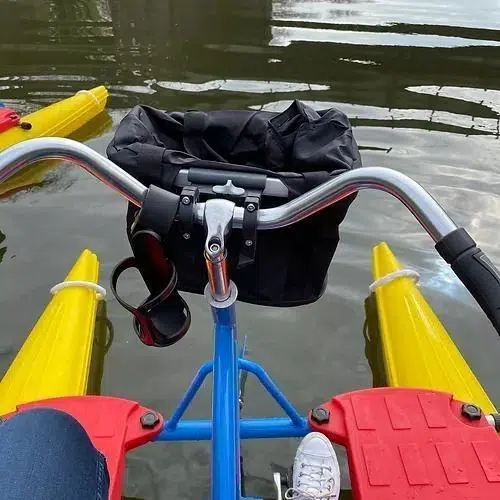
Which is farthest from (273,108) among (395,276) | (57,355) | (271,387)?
(271,387)

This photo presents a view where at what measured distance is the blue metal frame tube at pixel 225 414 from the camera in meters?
1.21

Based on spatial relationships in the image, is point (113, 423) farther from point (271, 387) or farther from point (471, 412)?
point (471, 412)

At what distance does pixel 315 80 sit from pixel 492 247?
2609mm

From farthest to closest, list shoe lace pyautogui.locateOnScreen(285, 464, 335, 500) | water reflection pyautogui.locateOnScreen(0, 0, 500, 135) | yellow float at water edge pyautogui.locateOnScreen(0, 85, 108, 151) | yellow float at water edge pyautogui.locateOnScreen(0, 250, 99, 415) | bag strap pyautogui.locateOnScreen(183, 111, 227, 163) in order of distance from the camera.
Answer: water reflection pyautogui.locateOnScreen(0, 0, 500, 135)
yellow float at water edge pyautogui.locateOnScreen(0, 85, 108, 151)
yellow float at water edge pyautogui.locateOnScreen(0, 250, 99, 415)
shoe lace pyautogui.locateOnScreen(285, 464, 335, 500)
bag strap pyautogui.locateOnScreen(183, 111, 227, 163)

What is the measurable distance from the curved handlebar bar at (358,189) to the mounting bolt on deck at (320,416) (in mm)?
942

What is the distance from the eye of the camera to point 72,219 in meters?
3.65

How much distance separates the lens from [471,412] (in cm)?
188

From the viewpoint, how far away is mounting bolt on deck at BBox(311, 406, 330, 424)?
1.87 metres

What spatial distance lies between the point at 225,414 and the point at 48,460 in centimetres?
38

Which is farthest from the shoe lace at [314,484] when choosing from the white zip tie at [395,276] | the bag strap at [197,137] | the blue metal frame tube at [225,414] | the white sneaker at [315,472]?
the white zip tie at [395,276]

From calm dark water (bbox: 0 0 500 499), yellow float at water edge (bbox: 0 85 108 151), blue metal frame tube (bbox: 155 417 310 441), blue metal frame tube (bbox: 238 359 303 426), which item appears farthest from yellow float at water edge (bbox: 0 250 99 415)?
yellow float at water edge (bbox: 0 85 108 151)

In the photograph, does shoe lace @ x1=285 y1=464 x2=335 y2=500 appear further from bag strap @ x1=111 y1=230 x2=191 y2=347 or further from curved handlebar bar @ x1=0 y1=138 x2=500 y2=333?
curved handlebar bar @ x1=0 y1=138 x2=500 y2=333

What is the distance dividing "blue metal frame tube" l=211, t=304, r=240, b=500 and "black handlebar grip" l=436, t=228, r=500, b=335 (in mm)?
479

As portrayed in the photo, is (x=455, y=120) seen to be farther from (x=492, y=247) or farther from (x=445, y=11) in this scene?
(x=445, y=11)
